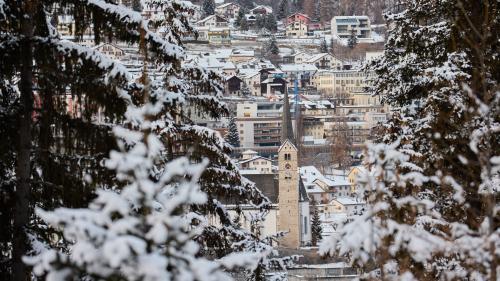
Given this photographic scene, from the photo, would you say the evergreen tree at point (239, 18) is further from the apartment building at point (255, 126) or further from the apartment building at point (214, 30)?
the apartment building at point (255, 126)

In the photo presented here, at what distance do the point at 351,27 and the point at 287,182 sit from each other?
338 feet

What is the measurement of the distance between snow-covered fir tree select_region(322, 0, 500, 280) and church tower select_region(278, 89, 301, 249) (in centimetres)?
4554

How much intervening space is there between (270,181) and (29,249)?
2126 inches

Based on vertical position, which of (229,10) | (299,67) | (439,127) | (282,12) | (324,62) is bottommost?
(439,127)

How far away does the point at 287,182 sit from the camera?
55.3 metres

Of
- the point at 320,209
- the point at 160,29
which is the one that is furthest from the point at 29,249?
the point at 320,209

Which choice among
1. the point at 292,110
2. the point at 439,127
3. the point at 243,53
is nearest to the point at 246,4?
the point at 243,53

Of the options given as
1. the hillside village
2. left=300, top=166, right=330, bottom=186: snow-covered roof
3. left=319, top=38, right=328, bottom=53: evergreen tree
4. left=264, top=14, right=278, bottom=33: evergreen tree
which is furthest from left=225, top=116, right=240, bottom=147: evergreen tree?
left=264, top=14, right=278, bottom=33: evergreen tree

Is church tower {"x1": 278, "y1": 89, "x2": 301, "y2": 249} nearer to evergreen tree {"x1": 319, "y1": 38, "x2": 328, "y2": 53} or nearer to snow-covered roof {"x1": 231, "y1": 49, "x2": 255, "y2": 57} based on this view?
snow-covered roof {"x1": 231, "y1": 49, "x2": 255, "y2": 57}

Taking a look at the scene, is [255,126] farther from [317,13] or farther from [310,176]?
[317,13]

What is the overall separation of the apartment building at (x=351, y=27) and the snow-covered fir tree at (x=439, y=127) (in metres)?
145

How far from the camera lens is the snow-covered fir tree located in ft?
13.3

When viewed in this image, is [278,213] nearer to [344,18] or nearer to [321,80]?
[321,80]

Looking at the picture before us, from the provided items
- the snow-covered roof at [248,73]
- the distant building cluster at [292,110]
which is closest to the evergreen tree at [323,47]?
the distant building cluster at [292,110]
